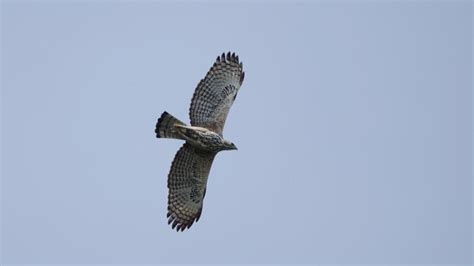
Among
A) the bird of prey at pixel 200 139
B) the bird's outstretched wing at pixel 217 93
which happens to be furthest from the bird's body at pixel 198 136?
the bird's outstretched wing at pixel 217 93

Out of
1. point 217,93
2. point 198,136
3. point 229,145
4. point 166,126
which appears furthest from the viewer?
point 217,93

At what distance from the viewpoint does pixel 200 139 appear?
40.1 ft

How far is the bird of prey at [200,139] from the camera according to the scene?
1230cm

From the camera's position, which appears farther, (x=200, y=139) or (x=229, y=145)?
(x=229, y=145)

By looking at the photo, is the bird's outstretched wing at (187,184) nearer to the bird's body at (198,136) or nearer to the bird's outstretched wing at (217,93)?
A: the bird's body at (198,136)

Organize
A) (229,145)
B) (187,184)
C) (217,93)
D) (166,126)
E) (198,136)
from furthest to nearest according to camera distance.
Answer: (187,184)
(217,93)
(229,145)
(198,136)
(166,126)

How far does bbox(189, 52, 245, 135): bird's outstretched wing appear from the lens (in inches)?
496

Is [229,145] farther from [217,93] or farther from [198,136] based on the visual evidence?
[217,93]

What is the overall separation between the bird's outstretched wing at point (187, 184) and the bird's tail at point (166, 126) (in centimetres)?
63

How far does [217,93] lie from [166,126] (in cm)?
128

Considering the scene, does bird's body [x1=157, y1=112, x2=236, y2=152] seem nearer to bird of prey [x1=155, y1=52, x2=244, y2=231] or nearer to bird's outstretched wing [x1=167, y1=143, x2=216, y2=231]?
bird of prey [x1=155, y1=52, x2=244, y2=231]

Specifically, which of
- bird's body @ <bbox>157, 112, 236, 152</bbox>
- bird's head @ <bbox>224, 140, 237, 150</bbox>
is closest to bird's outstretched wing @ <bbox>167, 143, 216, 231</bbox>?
bird's body @ <bbox>157, 112, 236, 152</bbox>

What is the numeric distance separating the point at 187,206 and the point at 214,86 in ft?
7.39

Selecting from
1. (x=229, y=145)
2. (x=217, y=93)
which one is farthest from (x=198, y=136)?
(x=217, y=93)
